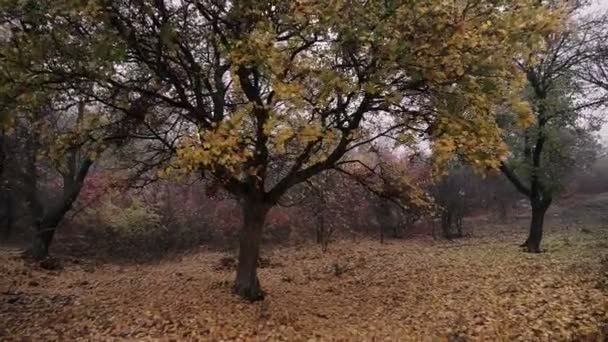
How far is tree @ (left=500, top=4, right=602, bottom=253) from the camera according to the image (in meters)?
14.5

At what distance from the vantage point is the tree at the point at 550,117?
14.5 meters

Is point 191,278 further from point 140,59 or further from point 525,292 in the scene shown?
point 525,292

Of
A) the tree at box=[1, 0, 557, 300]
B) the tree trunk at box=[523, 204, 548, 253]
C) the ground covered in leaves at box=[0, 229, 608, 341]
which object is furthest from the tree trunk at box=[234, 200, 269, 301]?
the tree trunk at box=[523, 204, 548, 253]

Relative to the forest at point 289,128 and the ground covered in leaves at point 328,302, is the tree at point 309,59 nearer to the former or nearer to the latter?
the forest at point 289,128

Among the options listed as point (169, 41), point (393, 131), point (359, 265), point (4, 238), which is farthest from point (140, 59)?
point (4, 238)

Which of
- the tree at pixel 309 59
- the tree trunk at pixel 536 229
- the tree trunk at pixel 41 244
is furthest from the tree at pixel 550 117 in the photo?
the tree trunk at pixel 41 244

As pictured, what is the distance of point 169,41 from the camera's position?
6832mm

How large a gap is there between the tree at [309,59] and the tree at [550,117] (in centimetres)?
759

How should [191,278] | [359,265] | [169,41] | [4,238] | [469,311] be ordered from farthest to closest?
[4,238] → [359,265] → [191,278] → [469,311] → [169,41]

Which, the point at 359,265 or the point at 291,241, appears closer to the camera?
the point at 359,265

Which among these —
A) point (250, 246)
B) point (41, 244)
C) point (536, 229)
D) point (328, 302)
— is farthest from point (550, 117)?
point (41, 244)

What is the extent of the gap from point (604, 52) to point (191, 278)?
13.3 m

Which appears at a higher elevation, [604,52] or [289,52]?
[604,52]

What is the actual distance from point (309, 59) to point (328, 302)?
4.71 metres
